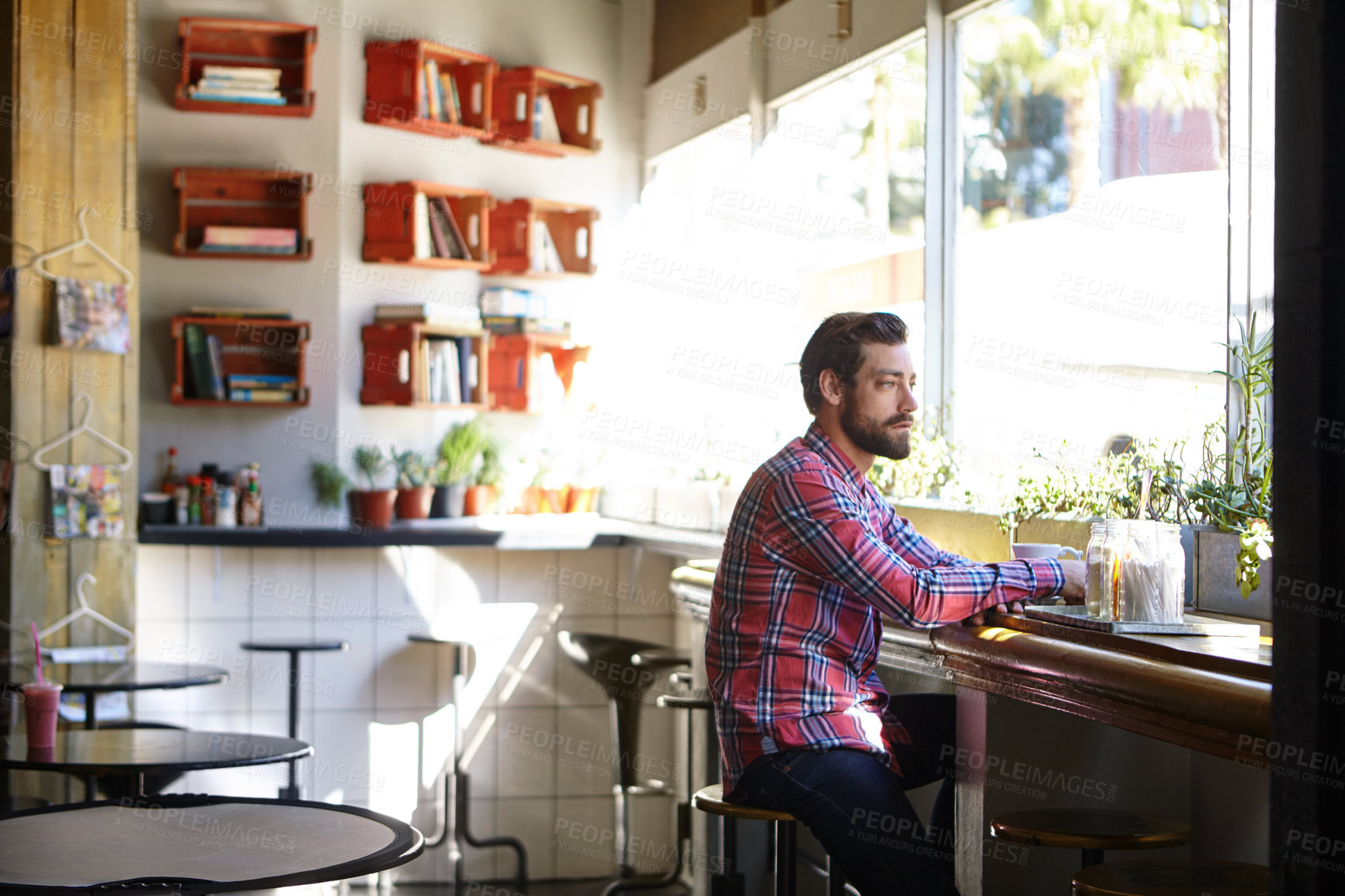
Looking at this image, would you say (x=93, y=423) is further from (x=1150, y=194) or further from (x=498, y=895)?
(x=1150, y=194)

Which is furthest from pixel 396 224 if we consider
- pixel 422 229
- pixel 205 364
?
pixel 205 364

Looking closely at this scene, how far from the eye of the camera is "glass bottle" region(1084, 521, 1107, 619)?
2.22 m

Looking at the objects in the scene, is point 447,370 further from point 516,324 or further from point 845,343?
point 845,343

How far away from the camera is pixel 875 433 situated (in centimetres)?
257

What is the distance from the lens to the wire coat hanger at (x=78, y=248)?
4453 mm

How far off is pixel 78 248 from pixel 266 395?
1.11m

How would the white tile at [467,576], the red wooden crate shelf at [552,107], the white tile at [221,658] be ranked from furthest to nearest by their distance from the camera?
the red wooden crate shelf at [552,107]
the white tile at [467,576]
the white tile at [221,658]

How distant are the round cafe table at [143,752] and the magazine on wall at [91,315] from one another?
70.3 inches

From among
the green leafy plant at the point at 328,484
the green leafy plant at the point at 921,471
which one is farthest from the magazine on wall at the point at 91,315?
the green leafy plant at the point at 921,471

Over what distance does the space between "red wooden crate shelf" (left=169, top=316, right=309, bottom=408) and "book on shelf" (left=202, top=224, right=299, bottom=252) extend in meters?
0.29

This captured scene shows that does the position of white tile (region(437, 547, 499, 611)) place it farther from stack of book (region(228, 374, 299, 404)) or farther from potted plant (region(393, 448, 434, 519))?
stack of book (region(228, 374, 299, 404))

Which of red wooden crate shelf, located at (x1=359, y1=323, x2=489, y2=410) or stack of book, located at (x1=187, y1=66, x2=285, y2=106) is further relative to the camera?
red wooden crate shelf, located at (x1=359, y1=323, x2=489, y2=410)

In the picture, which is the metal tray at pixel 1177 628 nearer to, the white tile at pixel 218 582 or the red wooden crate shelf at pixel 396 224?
the white tile at pixel 218 582

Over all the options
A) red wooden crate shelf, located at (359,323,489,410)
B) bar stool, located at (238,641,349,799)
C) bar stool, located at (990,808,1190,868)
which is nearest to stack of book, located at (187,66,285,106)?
red wooden crate shelf, located at (359,323,489,410)
